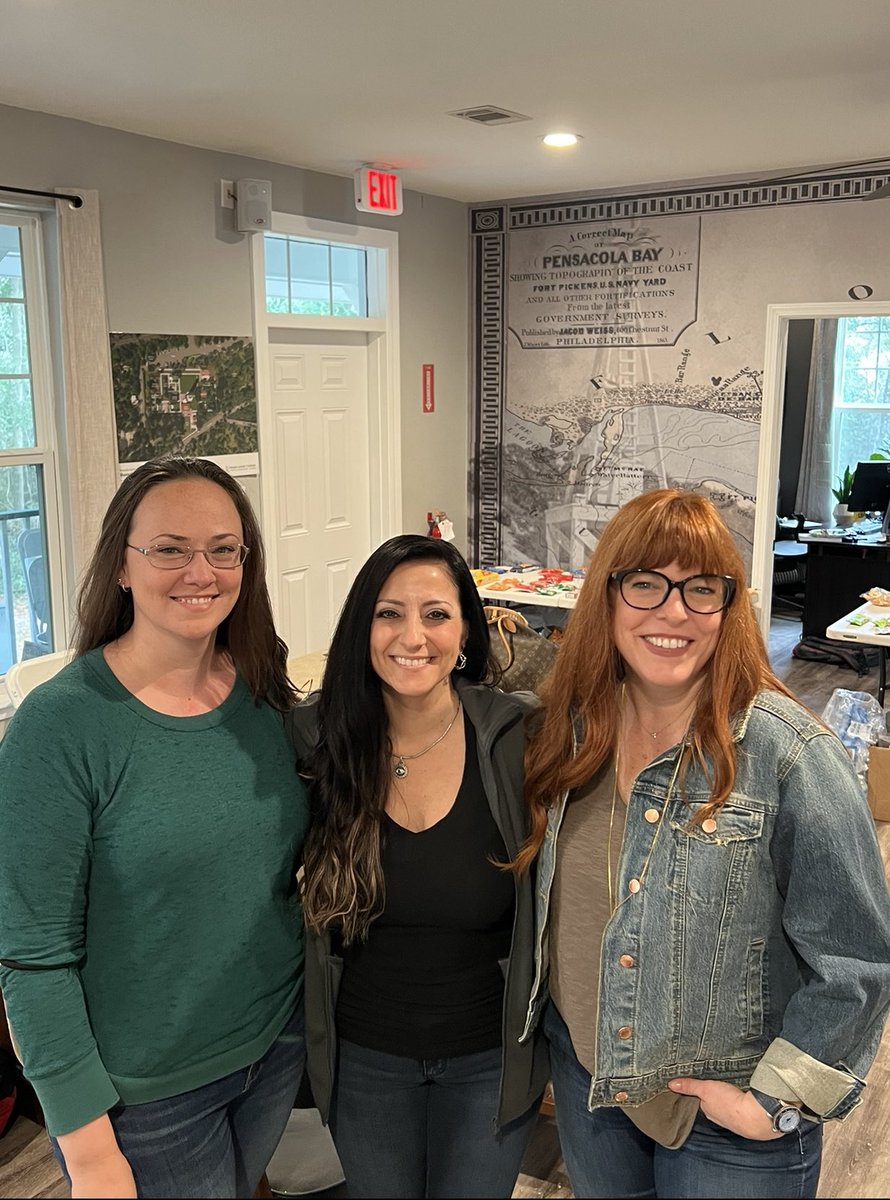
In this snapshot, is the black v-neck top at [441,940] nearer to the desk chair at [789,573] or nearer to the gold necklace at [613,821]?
the gold necklace at [613,821]

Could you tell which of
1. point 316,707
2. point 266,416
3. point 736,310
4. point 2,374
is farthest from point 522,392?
point 316,707

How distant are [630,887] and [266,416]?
13.6ft

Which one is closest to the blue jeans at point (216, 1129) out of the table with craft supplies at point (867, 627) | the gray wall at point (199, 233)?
the gray wall at point (199, 233)

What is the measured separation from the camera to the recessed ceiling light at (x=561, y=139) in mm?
4453

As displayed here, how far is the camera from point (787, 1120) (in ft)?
4.30

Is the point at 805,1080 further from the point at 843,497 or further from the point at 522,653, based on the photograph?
the point at 843,497

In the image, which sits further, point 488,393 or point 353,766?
point 488,393

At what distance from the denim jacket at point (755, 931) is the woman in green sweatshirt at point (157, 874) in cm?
48

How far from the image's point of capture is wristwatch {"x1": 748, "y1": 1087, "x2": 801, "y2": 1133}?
51.4 inches

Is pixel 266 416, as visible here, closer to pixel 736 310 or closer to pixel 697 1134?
pixel 736 310

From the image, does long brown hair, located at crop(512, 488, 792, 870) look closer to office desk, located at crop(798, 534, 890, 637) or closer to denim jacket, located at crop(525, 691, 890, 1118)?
denim jacket, located at crop(525, 691, 890, 1118)

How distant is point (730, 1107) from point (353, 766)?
66 cm

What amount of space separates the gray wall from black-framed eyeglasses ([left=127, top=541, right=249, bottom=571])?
3093 millimetres

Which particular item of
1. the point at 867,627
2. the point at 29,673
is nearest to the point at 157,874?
the point at 29,673
